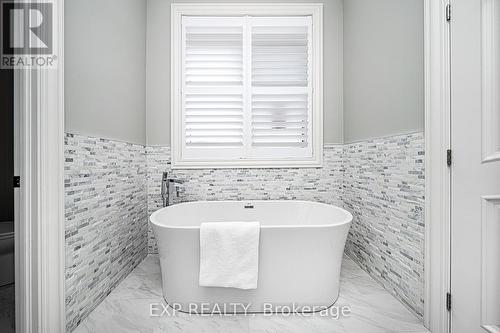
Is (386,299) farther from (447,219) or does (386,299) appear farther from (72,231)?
(72,231)

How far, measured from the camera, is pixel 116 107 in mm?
1933

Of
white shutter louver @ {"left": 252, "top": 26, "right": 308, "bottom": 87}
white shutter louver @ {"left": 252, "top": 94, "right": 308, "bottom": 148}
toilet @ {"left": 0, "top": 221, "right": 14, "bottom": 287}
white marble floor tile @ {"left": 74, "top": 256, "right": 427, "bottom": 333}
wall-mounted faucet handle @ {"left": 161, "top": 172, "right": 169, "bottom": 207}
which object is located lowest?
white marble floor tile @ {"left": 74, "top": 256, "right": 427, "bottom": 333}

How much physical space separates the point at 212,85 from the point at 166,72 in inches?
18.8

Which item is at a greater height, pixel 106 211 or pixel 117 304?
pixel 106 211

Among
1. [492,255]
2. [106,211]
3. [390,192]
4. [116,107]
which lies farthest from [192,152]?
[492,255]

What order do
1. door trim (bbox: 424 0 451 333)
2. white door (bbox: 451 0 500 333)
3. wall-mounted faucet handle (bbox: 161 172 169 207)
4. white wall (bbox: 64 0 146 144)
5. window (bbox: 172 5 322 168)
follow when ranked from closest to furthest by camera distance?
white door (bbox: 451 0 500 333), door trim (bbox: 424 0 451 333), white wall (bbox: 64 0 146 144), wall-mounted faucet handle (bbox: 161 172 169 207), window (bbox: 172 5 322 168)

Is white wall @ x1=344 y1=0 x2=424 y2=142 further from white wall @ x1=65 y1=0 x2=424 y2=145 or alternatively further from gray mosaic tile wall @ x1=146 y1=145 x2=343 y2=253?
gray mosaic tile wall @ x1=146 y1=145 x2=343 y2=253

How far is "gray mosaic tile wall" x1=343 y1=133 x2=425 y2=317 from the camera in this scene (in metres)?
1.50

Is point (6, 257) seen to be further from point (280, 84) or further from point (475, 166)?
point (475, 166)

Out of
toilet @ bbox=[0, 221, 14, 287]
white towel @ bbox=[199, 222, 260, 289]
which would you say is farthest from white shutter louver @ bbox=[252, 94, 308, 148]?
toilet @ bbox=[0, 221, 14, 287]

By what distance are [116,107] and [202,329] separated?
1627mm

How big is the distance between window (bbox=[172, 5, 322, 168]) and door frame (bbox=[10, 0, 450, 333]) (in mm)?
1237

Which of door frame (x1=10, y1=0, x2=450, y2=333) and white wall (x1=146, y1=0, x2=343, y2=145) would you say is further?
white wall (x1=146, y1=0, x2=343, y2=145)

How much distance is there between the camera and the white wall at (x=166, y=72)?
2.52 metres
